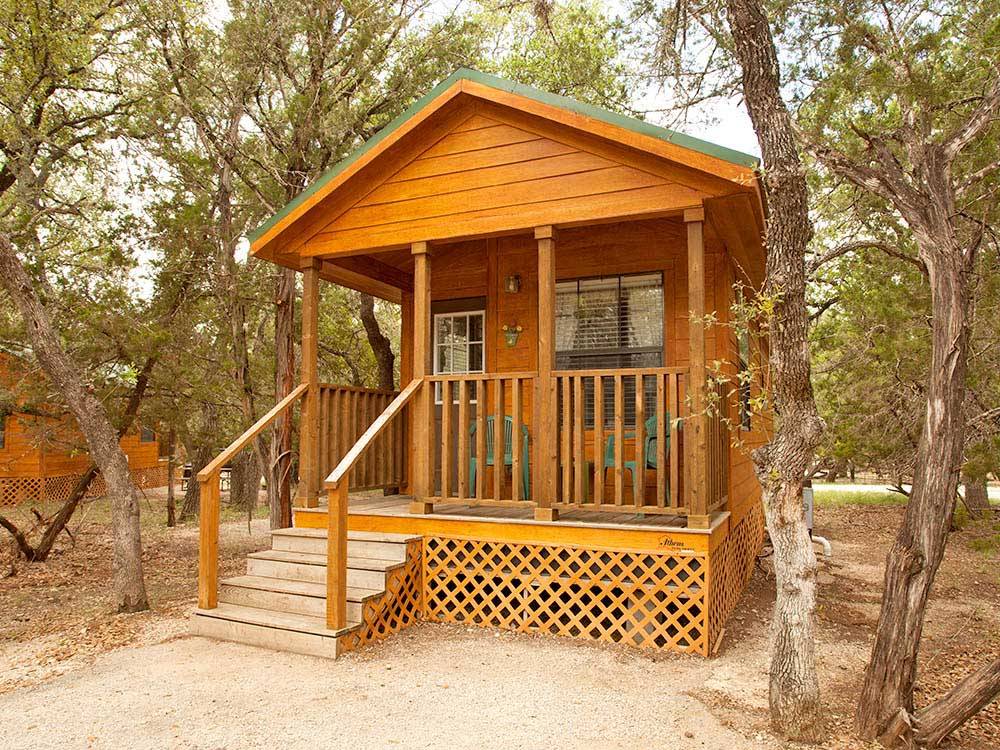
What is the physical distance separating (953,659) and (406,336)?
652 centimetres

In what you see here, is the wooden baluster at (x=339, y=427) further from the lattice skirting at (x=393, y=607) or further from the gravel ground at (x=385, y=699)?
the gravel ground at (x=385, y=699)

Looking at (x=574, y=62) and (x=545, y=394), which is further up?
(x=574, y=62)

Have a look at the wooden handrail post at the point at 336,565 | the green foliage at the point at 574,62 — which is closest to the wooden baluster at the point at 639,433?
the wooden handrail post at the point at 336,565

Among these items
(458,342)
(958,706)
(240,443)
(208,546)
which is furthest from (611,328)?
(958,706)

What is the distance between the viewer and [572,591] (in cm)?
613

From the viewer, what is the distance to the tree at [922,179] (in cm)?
383

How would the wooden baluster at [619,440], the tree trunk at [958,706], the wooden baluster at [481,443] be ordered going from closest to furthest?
1. the tree trunk at [958,706]
2. the wooden baluster at [619,440]
3. the wooden baluster at [481,443]

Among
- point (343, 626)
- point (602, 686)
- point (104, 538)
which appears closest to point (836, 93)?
point (602, 686)

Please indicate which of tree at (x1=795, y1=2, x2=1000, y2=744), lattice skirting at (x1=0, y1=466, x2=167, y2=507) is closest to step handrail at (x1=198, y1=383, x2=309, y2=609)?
tree at (x1=795, y1=2, x2=1000, y2=744)

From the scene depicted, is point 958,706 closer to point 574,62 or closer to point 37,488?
point 574,62

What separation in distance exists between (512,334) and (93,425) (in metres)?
4.36

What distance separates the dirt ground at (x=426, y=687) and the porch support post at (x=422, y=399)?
3.85 ft

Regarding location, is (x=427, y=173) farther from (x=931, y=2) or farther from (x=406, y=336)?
(x=931, y=2)

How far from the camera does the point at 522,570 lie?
619cm
